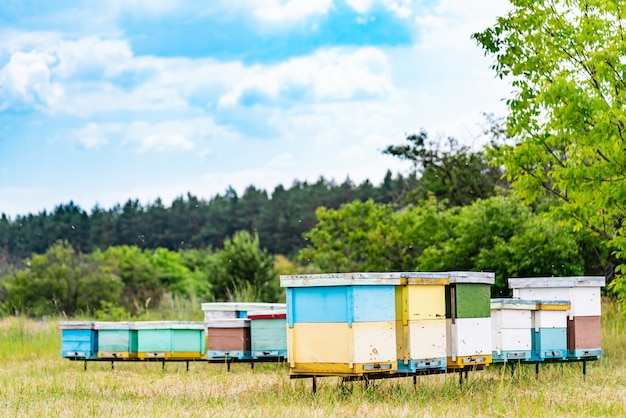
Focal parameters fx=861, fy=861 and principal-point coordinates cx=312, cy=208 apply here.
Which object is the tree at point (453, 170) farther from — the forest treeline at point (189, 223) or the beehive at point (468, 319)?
the forest treeline at point (189, 223)

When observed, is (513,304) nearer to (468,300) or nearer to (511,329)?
(511,329)

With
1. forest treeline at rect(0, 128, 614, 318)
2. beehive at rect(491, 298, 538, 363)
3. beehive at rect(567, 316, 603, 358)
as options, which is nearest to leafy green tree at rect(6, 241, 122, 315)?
forest treeline at rect(0, 128, 614, 318)

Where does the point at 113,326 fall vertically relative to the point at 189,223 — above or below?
below

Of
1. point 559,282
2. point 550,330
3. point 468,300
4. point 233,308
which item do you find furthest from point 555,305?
point 233,308

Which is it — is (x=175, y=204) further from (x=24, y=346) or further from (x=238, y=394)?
(x=238, y=394)

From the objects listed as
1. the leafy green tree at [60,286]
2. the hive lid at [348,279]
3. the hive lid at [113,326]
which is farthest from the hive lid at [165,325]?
the leafy green tree at [60,286]

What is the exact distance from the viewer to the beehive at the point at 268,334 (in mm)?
12617

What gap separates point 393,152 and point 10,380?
64.7ft

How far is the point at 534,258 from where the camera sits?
19.4 meters

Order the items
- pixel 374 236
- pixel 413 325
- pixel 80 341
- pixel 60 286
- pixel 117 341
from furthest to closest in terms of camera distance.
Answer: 1. pixel 60 286
2. pixel 374 236
3. pixel 80 341
4. pixel 117 341
5. pixel 413 325

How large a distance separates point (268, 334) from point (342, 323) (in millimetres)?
3731

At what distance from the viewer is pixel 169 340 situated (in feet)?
45.4

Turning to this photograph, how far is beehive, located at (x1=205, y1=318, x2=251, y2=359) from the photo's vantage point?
1288 cm

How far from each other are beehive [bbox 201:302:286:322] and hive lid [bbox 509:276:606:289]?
13.1 feet
